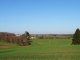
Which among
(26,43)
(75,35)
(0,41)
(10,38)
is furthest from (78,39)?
(0,41)

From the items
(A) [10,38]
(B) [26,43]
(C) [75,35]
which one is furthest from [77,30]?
(A) [10,38]

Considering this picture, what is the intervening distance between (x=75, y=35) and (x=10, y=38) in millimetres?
31917

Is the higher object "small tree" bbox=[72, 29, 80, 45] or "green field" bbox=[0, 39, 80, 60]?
"small tree" bbox=[72, 29, 80, 45]

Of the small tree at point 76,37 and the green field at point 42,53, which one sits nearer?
the green field at point 42,53

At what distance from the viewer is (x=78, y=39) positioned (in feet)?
276

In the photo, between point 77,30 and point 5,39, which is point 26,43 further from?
point 77,30

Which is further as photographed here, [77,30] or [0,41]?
[0,41]

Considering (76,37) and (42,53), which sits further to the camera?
(76,37)

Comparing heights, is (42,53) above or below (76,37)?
below

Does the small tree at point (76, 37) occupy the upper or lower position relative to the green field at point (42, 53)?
upper

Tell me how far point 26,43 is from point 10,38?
8.53 metres

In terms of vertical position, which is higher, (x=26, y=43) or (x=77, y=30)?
(x=77, y=30)

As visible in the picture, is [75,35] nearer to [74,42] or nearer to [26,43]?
[74,42]

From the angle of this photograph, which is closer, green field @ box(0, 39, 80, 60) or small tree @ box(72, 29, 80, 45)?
green field @ box(0, 39, 80, 60)
